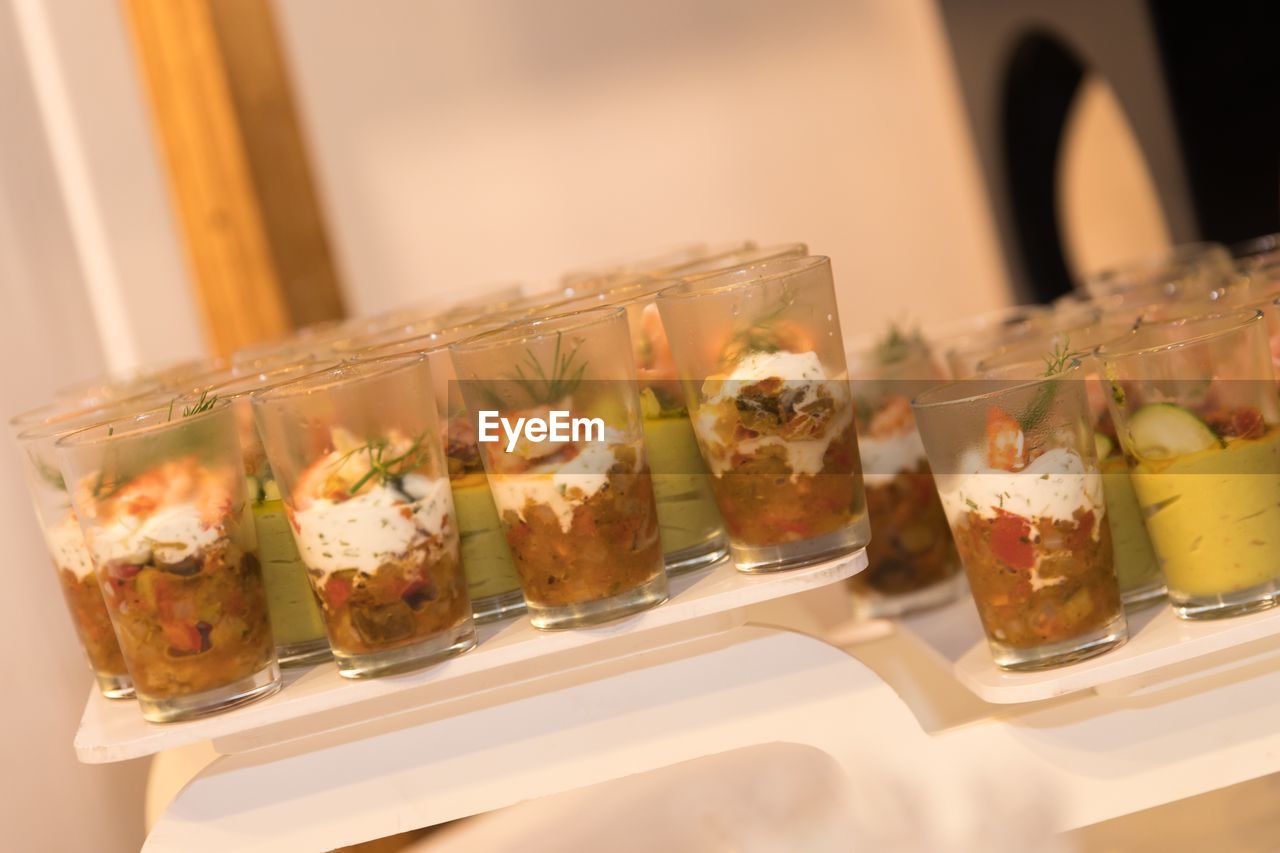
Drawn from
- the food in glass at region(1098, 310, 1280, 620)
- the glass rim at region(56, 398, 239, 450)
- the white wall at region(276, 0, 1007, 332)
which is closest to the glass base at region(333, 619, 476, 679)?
the glass rim at region(56, 398, 239, 450)

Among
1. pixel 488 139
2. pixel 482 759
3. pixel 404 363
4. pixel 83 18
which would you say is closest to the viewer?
pixel 404 363

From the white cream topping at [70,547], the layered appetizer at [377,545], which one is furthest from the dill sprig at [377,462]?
the white cream topping at [70,547]

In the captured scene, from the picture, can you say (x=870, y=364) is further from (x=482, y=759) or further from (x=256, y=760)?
(x=256, y=760)

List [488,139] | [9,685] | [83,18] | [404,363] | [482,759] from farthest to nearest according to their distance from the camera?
[488,139], [83,18], [9,685], [482,759], [404,363]

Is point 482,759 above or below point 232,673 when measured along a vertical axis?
below

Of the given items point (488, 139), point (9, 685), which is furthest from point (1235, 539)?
point (488, 139)

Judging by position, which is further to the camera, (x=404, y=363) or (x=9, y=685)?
(x=9, y=685)

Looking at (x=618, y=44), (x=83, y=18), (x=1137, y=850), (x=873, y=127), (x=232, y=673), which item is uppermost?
(x=83, y=18)
